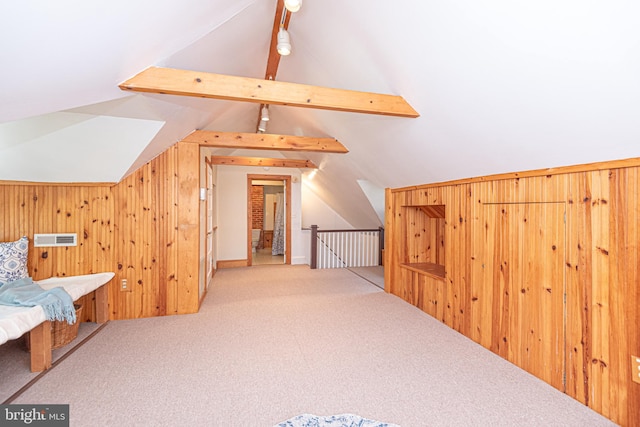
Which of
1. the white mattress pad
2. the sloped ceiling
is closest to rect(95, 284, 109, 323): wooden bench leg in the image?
the white mattress pad

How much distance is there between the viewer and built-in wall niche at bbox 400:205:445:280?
173 inches

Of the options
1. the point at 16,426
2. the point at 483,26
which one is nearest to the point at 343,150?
the point at 483,26

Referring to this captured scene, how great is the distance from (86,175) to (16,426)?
2341 mm

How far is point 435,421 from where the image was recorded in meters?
1.82

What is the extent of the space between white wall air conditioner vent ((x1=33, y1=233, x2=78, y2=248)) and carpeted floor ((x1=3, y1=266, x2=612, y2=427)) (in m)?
1.06

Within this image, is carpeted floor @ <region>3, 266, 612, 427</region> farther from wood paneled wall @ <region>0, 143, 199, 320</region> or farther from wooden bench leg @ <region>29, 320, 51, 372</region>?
wood paneled wall @ <region>0, 143, 199, 320</region>

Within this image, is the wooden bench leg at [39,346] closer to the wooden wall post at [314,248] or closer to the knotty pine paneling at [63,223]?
the knotty pine paneling at [63,223]

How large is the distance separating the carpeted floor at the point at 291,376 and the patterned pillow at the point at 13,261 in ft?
3.21

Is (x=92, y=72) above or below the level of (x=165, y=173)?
above

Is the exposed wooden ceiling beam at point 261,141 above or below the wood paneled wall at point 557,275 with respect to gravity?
above

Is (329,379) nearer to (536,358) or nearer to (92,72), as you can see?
(536,358)

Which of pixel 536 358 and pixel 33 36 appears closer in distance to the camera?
pixel 33 36

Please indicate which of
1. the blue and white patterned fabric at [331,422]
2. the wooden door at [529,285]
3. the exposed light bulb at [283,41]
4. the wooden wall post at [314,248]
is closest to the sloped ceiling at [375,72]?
the exposed light bulb at [283,41]

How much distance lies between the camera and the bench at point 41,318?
6.46 ft
